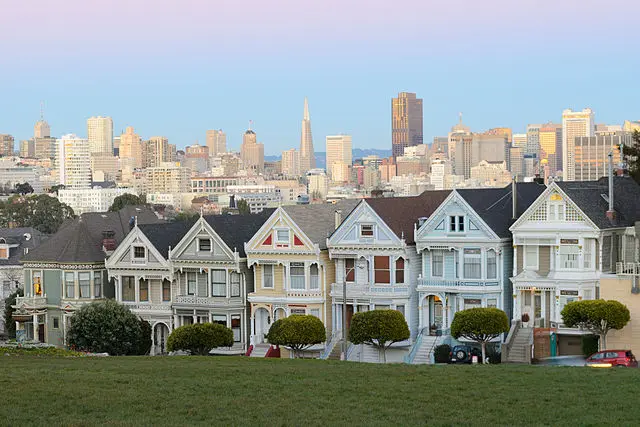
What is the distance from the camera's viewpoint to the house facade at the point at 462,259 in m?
53.1

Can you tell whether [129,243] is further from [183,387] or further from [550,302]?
[183,387]

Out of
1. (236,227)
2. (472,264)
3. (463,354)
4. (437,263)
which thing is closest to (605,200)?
(472,264)

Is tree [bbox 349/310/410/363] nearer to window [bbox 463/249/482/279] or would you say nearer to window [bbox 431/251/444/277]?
window [bbox 431/251/444/277]

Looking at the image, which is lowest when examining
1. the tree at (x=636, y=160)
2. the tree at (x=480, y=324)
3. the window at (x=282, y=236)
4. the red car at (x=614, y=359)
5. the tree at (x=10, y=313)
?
the tree at (x=10, y=313)

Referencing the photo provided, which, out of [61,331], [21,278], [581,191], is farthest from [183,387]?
[21,278]

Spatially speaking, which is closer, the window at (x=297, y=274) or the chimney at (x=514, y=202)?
the chimney at (x=514, y=202)

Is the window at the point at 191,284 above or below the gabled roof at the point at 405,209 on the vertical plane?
below

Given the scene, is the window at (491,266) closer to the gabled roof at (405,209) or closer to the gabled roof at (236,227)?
the gabled roof at (405,209)

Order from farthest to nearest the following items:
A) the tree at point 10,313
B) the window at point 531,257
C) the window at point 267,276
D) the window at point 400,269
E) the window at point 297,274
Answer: the tree at point 10,313
the window at point 267,276
the window at point 297,274
the window at point 400,269
the window at point 531,257

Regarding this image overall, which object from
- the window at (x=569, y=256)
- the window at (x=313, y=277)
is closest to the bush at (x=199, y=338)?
the window at (x=313, y=277)

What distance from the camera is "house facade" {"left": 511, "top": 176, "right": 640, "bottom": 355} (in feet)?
168

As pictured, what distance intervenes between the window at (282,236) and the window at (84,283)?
414 inches

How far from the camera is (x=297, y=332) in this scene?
5381cm

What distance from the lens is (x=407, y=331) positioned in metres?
52.8
